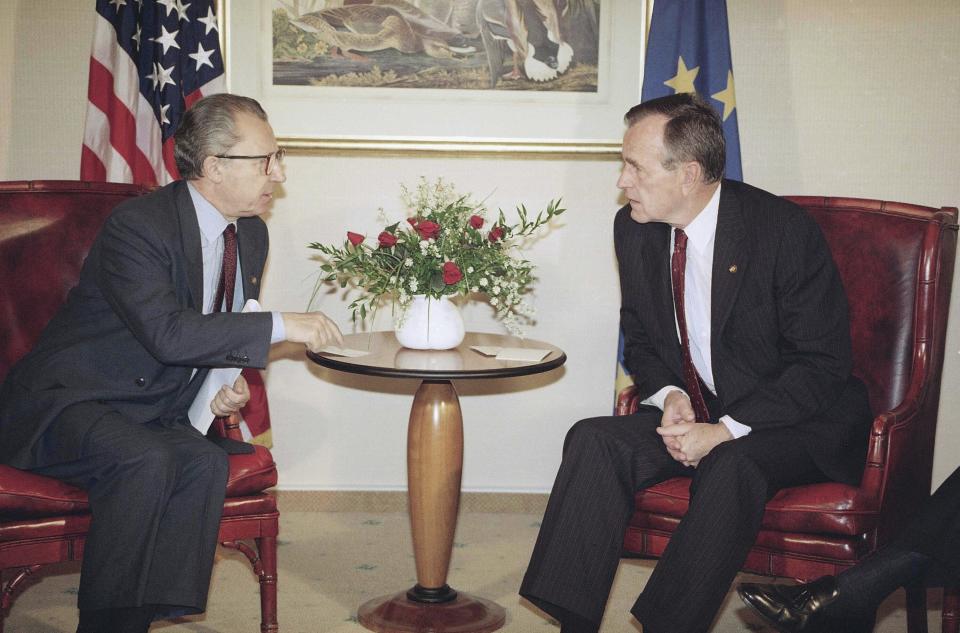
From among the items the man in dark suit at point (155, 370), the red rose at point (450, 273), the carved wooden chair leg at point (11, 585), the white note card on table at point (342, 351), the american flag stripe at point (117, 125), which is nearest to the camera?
the man in dark suit at point (155, 370)

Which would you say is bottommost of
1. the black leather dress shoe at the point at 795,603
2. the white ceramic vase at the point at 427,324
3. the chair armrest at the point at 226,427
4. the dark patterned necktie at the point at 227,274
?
the black leather dress shoe at the point at 795,603

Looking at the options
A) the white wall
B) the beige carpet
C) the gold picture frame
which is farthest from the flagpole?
the beige carpet

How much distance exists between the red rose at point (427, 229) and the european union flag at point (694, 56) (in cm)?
119

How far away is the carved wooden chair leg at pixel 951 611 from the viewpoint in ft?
9.65

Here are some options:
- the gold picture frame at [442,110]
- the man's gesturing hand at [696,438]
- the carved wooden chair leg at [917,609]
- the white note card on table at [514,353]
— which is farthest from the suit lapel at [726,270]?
the gold picture frame at [442,110]

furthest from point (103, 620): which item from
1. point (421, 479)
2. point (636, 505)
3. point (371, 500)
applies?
point (371, 500)

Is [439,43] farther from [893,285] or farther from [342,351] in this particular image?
[893,285]

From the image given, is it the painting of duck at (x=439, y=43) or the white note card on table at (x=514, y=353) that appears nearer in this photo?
the white note card on table at (x=514, y=353)

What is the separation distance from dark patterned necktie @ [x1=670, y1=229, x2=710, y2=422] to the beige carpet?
855 millimetres

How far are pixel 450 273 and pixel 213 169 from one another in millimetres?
822

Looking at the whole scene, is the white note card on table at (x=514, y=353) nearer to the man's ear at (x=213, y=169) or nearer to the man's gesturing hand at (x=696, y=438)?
the man's gesturing hand at (x=696, y=438)

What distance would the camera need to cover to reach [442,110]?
4.38 metres

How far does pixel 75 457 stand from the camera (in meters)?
2.71

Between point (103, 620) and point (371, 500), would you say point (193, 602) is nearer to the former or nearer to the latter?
point (103, 620)
